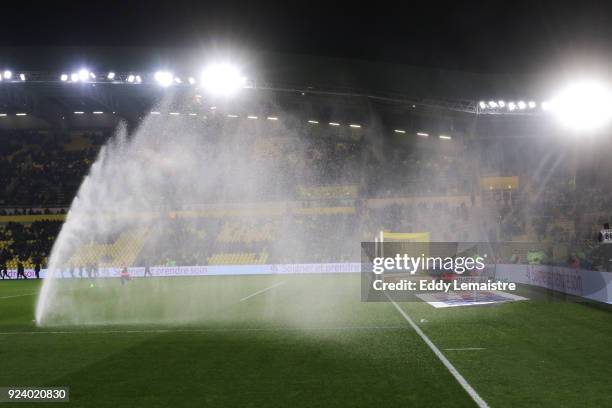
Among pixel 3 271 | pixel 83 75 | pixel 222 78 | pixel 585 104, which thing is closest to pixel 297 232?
pixel 222 78

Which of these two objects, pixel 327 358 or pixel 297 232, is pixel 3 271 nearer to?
→ pixel 297 232

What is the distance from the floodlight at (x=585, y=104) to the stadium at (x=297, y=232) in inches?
6.3

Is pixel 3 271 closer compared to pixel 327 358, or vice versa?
pixel 327 358

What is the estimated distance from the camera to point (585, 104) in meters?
27.3

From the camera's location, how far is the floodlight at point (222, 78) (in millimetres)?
28297

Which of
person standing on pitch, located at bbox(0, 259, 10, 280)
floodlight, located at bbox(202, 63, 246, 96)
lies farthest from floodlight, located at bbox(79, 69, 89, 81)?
person standing on pitch, located at bbox(0, 259, 10, 280)

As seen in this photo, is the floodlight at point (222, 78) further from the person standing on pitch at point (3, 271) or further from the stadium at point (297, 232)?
the person standing on pitch at point (3, 271)

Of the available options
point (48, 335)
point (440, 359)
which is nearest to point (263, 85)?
point (48, 335)

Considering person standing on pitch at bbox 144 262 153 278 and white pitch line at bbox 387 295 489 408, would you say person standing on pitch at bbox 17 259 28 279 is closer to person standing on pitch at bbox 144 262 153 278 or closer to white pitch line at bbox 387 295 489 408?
person standing on pitch at bbox 144 262 153 278

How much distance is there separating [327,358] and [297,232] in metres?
34.4

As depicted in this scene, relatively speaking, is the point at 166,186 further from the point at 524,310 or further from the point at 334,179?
the point at 524,310

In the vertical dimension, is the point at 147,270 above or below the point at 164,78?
below

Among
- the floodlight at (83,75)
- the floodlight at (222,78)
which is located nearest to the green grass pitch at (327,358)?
the floodlight at (222,78)

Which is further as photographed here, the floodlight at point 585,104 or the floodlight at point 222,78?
the floodlight at point 222,78
